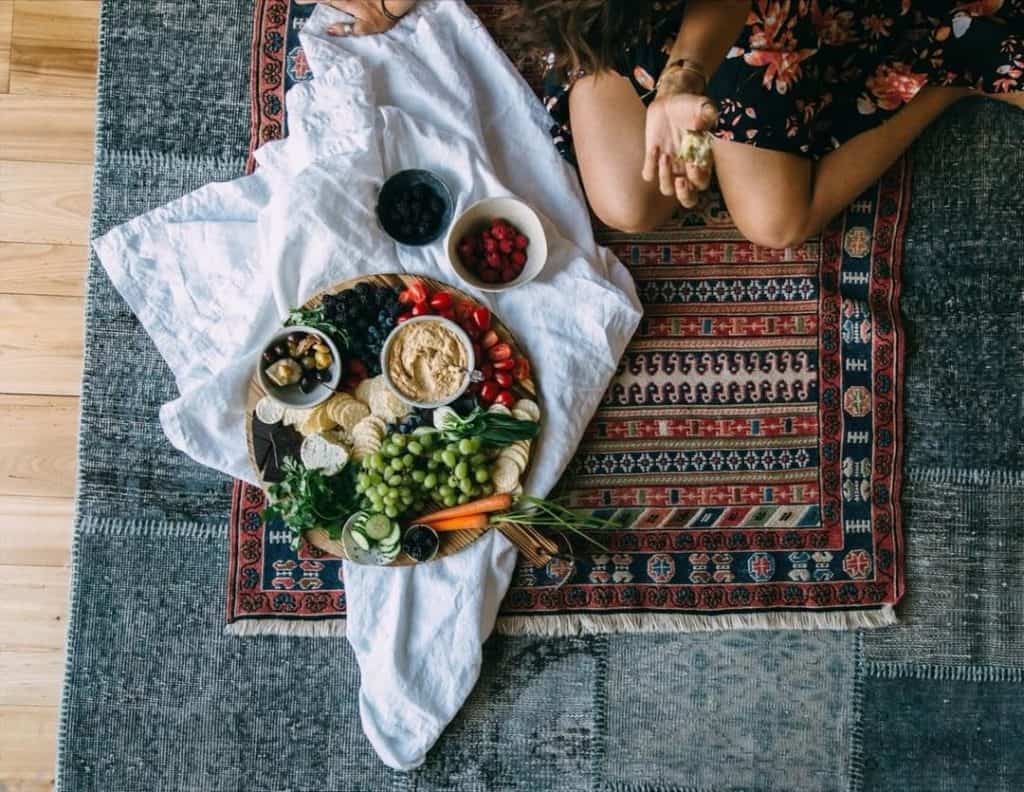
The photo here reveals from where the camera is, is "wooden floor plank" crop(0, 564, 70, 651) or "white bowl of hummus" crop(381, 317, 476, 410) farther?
"wooden floor plank" crop(0, 564, 70, 651)

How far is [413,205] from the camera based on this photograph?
1.25 m

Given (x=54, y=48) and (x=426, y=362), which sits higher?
(x=54, y=48)

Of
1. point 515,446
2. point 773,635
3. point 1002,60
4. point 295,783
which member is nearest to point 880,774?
point 773,635

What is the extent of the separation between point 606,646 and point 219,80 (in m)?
1.11

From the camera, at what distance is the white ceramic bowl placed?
4.05ft

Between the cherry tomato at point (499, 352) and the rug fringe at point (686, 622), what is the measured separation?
412 millimetres

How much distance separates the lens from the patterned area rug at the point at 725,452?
1.33 meters

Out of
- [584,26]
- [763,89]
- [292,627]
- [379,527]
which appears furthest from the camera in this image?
[292,627]

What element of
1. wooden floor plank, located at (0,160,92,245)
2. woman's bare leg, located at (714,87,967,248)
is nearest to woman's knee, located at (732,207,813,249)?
woman's bare leg, located at (714,87,967,248)

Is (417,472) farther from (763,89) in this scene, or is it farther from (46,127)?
(46,127)

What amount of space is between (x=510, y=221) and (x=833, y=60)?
0.50 meters

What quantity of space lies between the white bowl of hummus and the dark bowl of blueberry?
5.7 inches

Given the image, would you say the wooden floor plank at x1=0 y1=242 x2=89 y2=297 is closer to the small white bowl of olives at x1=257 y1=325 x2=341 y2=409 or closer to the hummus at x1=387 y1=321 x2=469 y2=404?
the small white bowl of olives at x1=257 y1=325 x2=341 y2=409

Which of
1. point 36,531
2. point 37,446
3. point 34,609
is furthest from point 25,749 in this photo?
point 37,446
